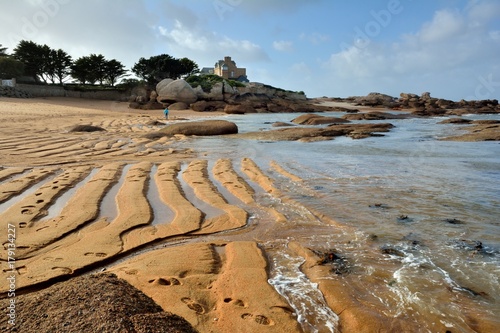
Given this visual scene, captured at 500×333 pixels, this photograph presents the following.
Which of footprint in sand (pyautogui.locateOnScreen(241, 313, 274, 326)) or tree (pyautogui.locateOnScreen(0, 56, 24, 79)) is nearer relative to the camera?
footprint in sand (pyautogui.locateOnScreen(241, 313, 274, 326))

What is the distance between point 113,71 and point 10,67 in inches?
513

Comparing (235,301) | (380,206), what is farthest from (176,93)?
(235,301)

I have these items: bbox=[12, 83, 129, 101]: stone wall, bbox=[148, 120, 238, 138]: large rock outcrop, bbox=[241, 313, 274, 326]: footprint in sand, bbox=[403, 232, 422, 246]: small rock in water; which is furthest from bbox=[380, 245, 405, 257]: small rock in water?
bbox=[12, 83, 129, 101]: stone wall

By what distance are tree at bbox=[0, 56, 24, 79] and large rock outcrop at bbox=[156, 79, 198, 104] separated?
51.6 ft

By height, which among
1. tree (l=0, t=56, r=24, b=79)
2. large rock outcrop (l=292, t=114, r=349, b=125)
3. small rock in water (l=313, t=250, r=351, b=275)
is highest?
tree (l=0, t=56, r=24, b=79)

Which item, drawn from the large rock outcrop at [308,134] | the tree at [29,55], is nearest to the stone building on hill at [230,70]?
the tree at [29,55]

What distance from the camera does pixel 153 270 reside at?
9.94ft

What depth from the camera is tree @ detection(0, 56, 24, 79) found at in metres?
37.8

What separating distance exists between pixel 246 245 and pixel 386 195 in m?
3.13

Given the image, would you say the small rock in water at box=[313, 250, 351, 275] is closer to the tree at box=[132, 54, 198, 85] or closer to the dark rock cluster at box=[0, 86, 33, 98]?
the dark rock cluster at box=[0, 86, 33, 98]

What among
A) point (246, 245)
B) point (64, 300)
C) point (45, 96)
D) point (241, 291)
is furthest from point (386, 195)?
point (45, 96)

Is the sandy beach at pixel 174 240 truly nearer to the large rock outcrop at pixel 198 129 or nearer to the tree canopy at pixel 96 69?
the large rock outcrop at pixel 198 129

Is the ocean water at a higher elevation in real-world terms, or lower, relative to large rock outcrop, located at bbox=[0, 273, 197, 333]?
lower

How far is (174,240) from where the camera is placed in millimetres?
3811
